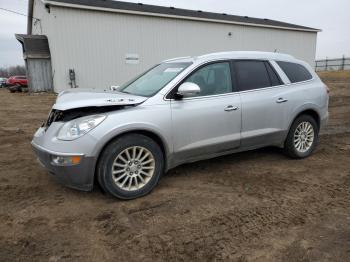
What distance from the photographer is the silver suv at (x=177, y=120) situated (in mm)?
3455

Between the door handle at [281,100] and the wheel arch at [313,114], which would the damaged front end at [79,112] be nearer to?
the door handle at [281,100]

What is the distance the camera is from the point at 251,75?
15.3ft

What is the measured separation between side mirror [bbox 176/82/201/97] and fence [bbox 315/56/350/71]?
145ft

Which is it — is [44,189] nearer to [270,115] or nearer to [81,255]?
[81,255]

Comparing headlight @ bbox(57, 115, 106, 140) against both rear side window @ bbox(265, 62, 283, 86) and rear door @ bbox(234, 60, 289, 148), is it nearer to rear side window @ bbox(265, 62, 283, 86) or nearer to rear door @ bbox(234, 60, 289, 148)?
rear door @ bbox(234, 60, 289, 148)

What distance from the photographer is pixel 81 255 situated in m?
2.64

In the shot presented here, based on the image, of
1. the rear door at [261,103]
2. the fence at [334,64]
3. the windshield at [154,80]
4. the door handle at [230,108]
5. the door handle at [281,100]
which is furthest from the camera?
the fence at [334,64]

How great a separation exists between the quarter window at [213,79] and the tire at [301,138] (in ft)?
4.82

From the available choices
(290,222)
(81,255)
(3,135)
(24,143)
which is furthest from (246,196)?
(3,135)

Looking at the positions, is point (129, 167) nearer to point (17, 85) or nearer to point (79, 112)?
point (79, 112)

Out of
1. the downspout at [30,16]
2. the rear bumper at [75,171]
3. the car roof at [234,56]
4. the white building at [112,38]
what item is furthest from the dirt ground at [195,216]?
the downspout at [30,16]

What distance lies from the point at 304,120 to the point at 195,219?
9.76 feet

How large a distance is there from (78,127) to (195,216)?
160 centimetres

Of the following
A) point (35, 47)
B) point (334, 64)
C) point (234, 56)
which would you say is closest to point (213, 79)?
point (234, 56)
